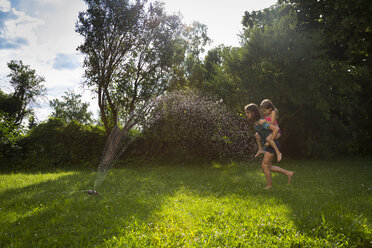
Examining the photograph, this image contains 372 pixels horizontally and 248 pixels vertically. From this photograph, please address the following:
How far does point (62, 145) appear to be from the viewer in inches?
601

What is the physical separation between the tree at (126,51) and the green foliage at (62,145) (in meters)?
1.41

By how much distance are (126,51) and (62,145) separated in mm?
7716

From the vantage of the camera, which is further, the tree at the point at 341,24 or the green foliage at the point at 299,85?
the green foliage at the point at 299,85

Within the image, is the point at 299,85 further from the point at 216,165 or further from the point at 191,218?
the point at 191,218

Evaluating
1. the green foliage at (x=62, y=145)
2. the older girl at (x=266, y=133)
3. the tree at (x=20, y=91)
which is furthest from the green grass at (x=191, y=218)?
the tree at (x=20, y=91)

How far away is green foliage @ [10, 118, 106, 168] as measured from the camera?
1502 cm

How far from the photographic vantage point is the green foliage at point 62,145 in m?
15.0

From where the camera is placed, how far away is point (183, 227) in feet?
13.2

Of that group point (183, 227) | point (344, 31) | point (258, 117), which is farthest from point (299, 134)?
point (183, 227)

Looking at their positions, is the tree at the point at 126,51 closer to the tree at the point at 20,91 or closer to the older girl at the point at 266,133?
the older girl at the point at 266,133

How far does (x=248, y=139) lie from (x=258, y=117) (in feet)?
29.8

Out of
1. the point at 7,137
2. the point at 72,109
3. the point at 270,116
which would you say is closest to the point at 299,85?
the point at 270,116

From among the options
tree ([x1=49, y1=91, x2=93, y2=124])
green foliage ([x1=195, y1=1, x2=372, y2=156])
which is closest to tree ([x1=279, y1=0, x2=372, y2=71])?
green foliage ([x1=195, y1=1, x2=372, y2=156])

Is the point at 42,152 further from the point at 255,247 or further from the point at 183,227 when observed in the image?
the point at 255,247
